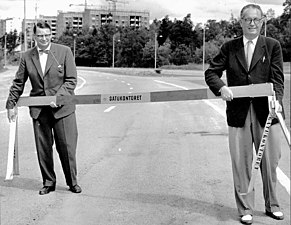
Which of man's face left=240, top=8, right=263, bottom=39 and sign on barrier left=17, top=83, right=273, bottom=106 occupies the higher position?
man's face left=240, top=8, right=263, bottom=39

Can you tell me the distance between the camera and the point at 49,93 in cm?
542

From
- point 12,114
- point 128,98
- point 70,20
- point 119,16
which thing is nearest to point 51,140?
point 12,114

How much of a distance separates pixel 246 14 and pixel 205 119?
9145 mm

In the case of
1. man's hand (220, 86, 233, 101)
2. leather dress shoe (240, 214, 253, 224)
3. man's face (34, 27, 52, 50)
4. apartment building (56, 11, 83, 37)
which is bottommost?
leather dress shoe (240, 214, 253, 224)

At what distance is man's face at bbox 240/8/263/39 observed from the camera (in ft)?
13.5

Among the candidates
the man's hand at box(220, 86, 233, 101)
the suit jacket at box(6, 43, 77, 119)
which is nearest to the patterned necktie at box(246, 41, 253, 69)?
the man's hand at box(220, 86, 233, 101)

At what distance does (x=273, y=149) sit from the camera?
443 centimetres

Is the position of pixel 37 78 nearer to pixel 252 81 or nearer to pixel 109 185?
pixel 109 185

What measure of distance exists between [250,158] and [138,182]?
6.39ft

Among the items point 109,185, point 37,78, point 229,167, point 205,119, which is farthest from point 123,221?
point 205,119

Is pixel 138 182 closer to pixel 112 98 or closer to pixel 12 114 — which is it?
pixel 112 98

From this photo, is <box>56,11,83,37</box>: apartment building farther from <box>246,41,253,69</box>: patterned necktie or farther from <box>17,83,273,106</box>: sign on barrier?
<box>246,41,253,69</box>: patterned necktie

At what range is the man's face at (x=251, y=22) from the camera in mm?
4129

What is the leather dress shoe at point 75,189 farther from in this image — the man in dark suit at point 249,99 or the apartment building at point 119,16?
the apartment building at point 119,16
